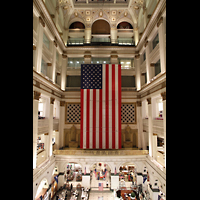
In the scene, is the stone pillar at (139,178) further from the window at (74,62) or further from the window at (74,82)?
the window at (74,62)

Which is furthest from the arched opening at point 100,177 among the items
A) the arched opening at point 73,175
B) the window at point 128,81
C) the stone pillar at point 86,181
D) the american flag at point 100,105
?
the window at point 128,81

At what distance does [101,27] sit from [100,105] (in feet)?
42.8

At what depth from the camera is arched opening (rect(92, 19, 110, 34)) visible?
775 inches

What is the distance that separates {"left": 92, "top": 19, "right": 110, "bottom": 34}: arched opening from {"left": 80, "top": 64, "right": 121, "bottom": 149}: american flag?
29.4ft

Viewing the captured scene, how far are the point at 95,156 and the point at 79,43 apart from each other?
1595cm

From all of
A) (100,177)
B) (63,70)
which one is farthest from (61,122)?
(100,177)

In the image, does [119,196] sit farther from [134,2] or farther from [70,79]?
[134,2]

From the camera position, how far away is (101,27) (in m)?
19.8

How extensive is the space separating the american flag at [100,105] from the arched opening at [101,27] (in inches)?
353

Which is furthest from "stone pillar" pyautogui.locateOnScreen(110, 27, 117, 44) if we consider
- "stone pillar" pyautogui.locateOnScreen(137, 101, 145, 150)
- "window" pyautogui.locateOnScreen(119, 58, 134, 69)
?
"stone pillar" pyautogui.locateOnScreen(137, 101, 145, 150)

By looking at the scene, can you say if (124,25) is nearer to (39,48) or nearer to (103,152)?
(39,48)
